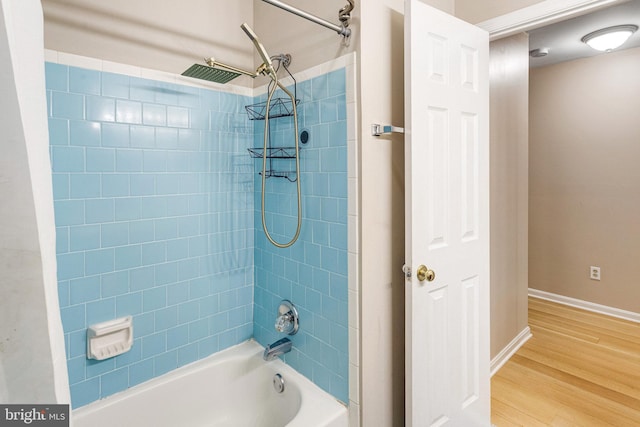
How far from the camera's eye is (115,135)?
1.53 m

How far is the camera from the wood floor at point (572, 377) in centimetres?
205

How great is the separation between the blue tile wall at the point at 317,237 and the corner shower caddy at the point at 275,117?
0.03m

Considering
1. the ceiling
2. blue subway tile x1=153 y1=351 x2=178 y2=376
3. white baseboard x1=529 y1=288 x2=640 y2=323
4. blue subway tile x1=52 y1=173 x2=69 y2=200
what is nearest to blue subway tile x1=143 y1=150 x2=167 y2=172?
blue subway tile x1=52 y1=173 x2=69 y2=200

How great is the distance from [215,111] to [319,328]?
1.24m

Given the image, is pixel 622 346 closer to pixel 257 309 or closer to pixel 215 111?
pixel 257 309

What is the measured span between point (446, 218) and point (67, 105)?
1.69 meters

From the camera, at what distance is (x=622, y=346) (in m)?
2.81

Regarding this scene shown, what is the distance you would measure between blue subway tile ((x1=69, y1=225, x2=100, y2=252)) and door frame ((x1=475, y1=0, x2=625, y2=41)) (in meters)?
2.08

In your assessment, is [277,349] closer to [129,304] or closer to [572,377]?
[129,304]

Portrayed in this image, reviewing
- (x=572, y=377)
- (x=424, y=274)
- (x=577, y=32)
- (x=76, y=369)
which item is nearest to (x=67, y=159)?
(x=76, y=369)

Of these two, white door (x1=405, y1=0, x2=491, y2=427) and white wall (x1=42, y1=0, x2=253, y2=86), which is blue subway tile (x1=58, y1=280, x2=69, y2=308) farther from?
white door (x1=405, y1=0, x2=491, y2=427)

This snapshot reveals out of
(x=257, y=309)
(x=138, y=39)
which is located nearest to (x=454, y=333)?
(x=257, y=309)

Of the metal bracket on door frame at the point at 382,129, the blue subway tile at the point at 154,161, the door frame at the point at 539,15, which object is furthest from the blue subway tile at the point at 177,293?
the door frame at the point at 539,15

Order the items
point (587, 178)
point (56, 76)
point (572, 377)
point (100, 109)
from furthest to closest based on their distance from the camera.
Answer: point (587, 178)
point (572, 377)
point (100, 109)
point (56, 76)
